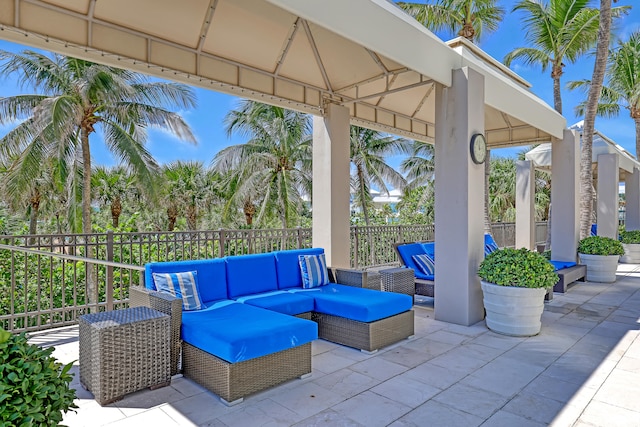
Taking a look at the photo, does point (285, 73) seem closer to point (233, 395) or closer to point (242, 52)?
point (242, 52)

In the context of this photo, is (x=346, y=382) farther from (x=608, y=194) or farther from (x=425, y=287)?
(x=608, y=194)

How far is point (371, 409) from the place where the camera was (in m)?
2.83

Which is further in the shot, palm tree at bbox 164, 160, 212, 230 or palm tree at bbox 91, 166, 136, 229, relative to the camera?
palm tree at bbox 164, 160, 212, 230

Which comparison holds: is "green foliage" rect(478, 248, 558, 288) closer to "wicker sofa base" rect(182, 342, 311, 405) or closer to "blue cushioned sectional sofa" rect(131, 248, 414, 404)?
"blue cushioned sectional sofa" rect(131, 248, 414, 404)

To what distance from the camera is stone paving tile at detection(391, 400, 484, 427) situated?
2.64 metres

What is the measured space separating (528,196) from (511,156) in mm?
15784

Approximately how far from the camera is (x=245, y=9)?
4.58 metres

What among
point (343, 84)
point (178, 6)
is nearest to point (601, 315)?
point (343, 84)

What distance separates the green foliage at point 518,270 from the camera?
14.7ft

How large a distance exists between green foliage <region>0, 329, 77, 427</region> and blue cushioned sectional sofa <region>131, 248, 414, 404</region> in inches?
54.4

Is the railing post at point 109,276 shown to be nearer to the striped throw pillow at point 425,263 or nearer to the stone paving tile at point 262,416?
the stone paving tile at point 262,416

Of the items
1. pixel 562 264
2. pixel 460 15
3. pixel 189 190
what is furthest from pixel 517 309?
pixel 189 190

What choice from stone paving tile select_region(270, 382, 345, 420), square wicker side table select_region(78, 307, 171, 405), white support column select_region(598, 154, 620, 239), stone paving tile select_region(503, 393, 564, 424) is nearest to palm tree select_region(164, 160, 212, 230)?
white support column select_region(598, 154, 620, 239)

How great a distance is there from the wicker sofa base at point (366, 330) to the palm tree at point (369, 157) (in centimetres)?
1279
